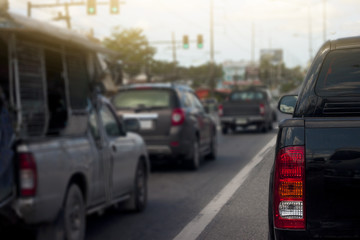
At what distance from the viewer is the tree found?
61562 mm

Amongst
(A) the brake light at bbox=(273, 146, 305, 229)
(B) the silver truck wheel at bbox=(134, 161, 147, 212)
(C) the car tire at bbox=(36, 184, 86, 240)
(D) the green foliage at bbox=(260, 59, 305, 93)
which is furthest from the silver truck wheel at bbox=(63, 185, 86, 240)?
(D) the green foliage at bbox=(260, 59, 305, 93)

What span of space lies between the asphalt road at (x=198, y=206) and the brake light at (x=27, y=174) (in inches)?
49.4

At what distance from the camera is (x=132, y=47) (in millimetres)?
63719

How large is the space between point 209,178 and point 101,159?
4.91 metres

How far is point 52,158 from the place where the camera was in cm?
560

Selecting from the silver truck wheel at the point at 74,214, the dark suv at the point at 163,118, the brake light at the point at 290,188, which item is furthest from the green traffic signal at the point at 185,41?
the brake light at the point at 290,188

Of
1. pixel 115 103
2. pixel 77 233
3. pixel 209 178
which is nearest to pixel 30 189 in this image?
pixel 77 233

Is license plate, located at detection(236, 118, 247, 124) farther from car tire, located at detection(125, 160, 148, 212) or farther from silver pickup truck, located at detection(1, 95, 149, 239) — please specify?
silver pickup truck, located at detection(1, 95, 149, 239)

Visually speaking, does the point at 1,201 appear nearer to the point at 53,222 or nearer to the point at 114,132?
the point at 53,222

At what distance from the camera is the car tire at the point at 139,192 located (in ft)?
27.5

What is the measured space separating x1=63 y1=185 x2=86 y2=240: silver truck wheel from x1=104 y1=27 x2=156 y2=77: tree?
178ft

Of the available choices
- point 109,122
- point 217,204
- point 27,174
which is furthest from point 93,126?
point 217,204

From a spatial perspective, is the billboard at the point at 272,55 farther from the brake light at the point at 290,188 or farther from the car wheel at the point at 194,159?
the brake light at the point at 290,188

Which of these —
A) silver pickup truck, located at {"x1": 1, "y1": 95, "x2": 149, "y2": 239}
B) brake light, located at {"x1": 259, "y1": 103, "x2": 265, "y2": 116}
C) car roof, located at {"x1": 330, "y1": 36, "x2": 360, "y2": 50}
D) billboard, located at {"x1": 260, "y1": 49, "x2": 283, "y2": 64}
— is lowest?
brake light, located at {"x1": 259, "y1": 103, "x2": 265, "y2": 116}
